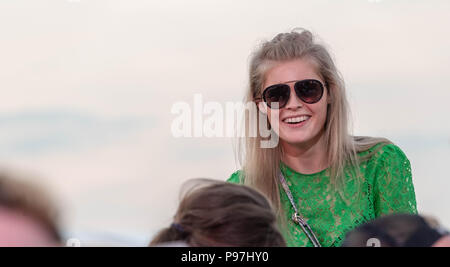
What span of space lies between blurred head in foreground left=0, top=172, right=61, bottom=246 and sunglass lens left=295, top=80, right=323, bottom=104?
5.13 ft

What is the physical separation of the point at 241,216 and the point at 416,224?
0.51m

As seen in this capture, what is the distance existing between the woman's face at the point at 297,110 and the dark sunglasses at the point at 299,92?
0.7 inches

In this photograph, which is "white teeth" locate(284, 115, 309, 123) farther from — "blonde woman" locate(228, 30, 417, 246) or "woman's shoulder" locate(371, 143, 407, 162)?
"woman's shoulder" locate(371, 143, 407, 162)

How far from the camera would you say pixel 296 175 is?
328cm

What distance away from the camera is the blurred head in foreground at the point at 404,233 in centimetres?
190

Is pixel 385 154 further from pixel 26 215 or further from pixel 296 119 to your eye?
pixel 26 215

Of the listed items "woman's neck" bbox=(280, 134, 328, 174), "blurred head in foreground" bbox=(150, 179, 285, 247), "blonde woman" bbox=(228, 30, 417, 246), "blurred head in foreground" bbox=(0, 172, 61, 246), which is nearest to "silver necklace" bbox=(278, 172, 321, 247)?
"blonde woman" bbox=(228, 30, 417, 246)

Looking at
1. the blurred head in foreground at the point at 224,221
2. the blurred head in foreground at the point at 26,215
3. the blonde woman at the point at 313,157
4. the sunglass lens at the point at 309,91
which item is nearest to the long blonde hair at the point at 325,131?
the blonde woman at the point at 313,157

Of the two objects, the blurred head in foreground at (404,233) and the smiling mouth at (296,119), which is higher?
the smiling mouth at (296,119)

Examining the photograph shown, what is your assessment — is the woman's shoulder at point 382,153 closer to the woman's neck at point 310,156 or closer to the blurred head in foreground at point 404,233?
the woman's neck at point 310,156

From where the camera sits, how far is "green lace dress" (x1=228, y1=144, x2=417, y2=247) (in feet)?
10.1

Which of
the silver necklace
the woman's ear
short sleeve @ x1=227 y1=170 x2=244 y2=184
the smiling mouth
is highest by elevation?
the woman's ear
